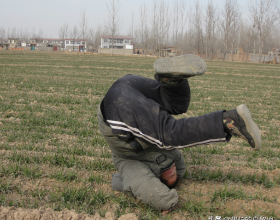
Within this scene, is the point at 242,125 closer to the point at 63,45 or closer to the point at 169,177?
the point at 169,177

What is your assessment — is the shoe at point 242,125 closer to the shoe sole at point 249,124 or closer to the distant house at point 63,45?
the shoe sole at point 249,124

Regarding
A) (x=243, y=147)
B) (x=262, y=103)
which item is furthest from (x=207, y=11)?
(x=243, y=147)

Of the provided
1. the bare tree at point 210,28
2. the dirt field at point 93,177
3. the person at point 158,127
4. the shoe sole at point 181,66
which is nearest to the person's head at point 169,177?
the person at point 158,127

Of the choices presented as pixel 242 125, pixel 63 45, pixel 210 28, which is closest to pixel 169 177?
pixel 242 125

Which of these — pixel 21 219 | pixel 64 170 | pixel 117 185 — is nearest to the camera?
pixel 21 219

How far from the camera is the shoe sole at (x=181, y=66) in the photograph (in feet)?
6.95

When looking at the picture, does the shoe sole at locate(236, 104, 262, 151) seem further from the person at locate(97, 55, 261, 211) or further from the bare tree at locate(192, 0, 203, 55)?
the bare tree at locate(192, 0, 203, 55)

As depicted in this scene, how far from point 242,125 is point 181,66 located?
0.68m

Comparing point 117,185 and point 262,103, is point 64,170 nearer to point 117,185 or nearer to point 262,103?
point 117,185

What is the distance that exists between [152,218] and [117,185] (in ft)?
1.75

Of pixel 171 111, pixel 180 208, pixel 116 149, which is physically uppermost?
pixel 171 111

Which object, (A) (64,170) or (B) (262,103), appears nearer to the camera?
(A) (64,170)

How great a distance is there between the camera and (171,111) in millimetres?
2625

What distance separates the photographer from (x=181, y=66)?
7.04 feet
